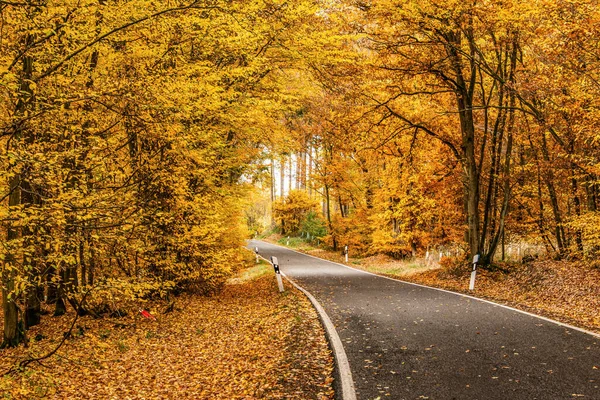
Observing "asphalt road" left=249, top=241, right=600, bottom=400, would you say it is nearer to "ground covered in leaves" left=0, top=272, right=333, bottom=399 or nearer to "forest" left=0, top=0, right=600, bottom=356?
"ground covered in leaves" left=0, top=272, right=333, bottom=399

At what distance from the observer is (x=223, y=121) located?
12.5 metres

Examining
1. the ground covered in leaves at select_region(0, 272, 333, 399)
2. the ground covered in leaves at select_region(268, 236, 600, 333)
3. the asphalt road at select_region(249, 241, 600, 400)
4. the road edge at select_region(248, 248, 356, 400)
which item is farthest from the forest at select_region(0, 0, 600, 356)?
the asphalt road at select_region(249, 241, 600, 400)

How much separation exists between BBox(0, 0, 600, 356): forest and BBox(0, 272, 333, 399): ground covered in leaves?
87 centimetres

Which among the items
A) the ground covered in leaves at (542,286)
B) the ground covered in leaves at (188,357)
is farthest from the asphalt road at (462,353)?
the ground covered in leaves at (542,286)

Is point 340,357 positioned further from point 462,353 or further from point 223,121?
point 223,121

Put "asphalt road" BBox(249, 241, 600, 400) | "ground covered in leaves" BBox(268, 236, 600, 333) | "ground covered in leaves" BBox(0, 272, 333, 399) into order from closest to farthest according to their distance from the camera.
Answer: "asphalt road" BBox(249, 241, 600, 400), "ground covered in leaves" BBox(0, 272, 333, 399), "ground covered in leaves" BBox(268, 236, 600, 333)

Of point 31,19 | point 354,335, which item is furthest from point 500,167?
point 31,19

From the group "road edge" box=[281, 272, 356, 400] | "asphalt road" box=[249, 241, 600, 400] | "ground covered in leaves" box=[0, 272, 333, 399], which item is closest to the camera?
"asphalt road" box=[249, 241, 600, 400]

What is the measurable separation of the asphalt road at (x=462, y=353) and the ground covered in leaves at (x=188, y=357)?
0.61 metres

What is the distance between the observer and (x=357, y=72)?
14914 millimetres

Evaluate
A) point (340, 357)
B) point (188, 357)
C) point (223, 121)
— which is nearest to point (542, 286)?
point (340, 357)

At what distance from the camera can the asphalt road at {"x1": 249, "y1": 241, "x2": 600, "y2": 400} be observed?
4.72 meters

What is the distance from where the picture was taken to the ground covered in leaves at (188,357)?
19.5 ft

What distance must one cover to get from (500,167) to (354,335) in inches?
494
